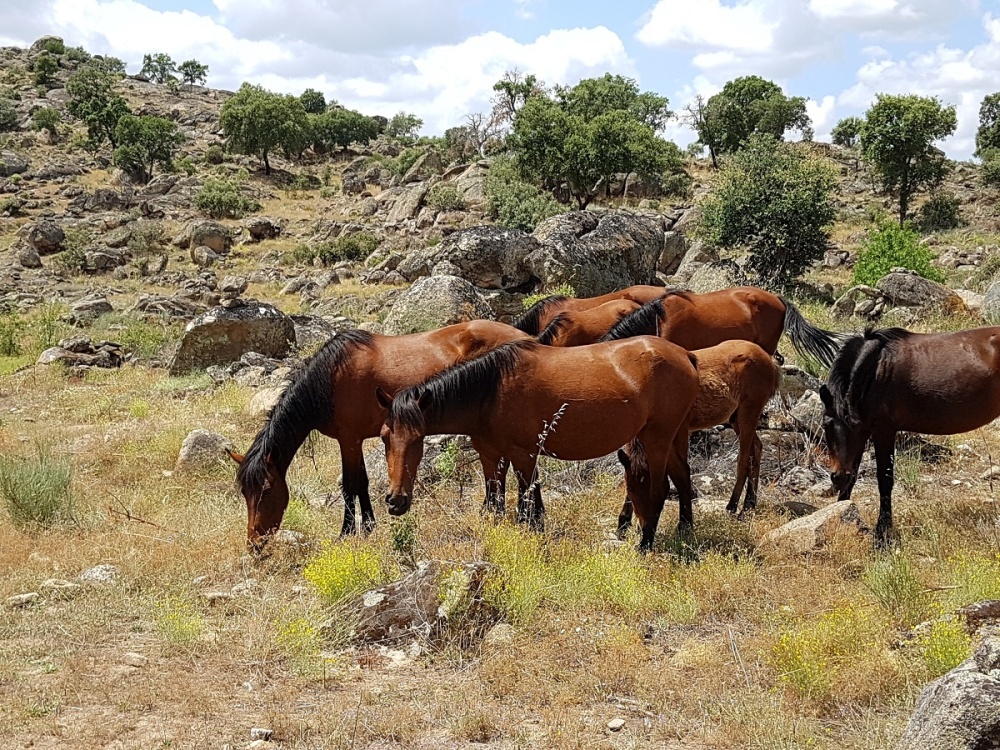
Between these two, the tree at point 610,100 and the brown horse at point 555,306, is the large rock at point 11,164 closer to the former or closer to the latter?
the tree at point 610,100

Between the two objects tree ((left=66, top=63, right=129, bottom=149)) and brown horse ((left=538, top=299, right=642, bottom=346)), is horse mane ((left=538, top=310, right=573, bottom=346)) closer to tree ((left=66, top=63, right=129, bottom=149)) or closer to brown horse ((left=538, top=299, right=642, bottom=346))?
brown horse ((left=538, top=299, right=642, bottom=346))

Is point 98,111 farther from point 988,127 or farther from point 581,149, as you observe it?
point 988,127

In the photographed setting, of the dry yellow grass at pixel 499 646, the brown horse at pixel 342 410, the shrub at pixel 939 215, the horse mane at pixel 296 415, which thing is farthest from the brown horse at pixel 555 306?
the shrub at pixel 939 215

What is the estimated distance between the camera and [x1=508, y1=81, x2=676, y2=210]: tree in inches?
1619

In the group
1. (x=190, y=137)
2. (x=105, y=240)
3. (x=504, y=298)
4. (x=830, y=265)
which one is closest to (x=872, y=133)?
(x=830, y=265)

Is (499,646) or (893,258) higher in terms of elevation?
(893,258)

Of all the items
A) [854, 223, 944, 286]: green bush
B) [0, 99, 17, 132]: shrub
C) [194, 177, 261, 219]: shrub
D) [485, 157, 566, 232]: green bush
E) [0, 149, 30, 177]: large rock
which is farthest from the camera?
[0, 99, 17, 132]: shrub

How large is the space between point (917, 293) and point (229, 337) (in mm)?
14209

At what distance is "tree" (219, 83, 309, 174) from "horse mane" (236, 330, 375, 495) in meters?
57.9

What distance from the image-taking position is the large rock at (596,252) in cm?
1792

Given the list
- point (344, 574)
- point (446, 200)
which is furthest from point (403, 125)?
point (344, 574)

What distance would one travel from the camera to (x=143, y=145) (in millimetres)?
57031

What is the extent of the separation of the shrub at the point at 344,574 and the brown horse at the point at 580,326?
4.84 m

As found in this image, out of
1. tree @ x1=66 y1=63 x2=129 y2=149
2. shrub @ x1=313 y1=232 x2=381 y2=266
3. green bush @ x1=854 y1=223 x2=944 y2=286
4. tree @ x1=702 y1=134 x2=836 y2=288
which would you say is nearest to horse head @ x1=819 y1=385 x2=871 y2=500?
green bush @ x1=854 y1=223 x2=944 y2=286
